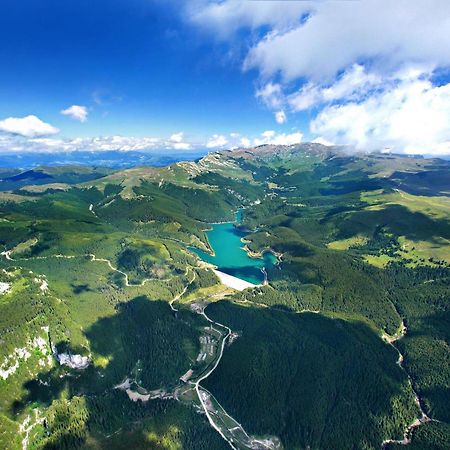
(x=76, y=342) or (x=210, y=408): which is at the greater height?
(x=76, y=342)

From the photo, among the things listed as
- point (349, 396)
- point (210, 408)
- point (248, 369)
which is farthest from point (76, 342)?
point (349, 396)

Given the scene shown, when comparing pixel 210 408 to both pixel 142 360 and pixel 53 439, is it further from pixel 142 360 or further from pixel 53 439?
pixel 53 439

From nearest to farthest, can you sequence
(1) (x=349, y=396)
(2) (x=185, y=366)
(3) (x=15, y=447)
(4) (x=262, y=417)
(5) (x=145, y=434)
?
(3) (x=15, y=447) → (5) (x=145, y=434) → (4) (x=262, y=417) → (1) (x=349, y=396) → (2) (x=185, y=366)

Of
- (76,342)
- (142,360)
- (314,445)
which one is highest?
(76,342)

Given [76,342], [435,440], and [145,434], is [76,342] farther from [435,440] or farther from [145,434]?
[435,440]

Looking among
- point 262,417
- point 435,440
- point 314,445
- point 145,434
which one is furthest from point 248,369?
point 435,440

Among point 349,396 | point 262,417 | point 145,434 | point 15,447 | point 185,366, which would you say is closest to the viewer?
point 15,447

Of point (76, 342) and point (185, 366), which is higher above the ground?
point (76, 342)

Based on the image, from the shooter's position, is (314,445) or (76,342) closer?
(314,445)

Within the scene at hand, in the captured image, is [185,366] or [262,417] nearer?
[262,417]
